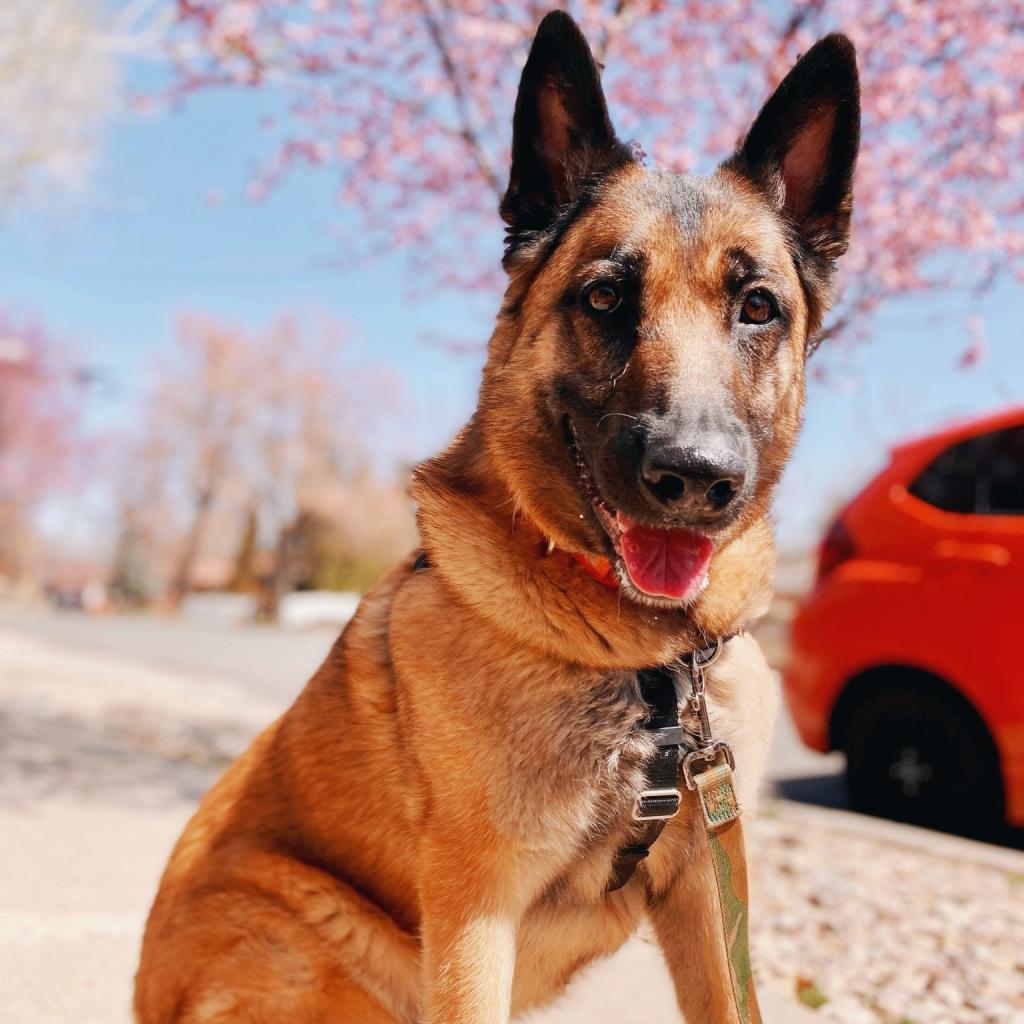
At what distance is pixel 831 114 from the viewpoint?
7.49ft

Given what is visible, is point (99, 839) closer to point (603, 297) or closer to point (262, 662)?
point (603, 297)

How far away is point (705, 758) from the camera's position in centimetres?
191

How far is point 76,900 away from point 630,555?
2.65 m

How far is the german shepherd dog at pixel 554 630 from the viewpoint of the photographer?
6.05 feet

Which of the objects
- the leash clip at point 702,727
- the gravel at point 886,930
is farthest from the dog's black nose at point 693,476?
the gravel at point 886,930

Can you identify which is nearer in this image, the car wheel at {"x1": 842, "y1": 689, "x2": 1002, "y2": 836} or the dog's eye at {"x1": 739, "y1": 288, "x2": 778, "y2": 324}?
the dog's eye at {"x1": 739, "y1": 288, "x2": 778, "y2": 324}

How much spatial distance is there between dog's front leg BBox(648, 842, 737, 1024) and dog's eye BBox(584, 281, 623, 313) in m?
1.20

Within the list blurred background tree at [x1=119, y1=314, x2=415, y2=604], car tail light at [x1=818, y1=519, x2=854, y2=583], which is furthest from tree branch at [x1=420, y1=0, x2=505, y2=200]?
blurred background tree at [x1=119, y1=314, x2=415, y2=604]

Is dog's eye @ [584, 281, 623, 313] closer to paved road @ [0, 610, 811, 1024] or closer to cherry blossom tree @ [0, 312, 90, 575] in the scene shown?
paved road @ [0, 610, 811, 1024]

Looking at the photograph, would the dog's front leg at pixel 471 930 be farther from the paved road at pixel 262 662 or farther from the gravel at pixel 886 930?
the paved road at pixel 262 662

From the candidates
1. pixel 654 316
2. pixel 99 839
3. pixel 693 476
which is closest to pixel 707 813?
pixel 693 476

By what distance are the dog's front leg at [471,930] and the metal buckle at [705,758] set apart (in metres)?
0.38

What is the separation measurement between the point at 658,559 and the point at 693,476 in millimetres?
247

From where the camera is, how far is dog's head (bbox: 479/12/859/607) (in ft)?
6.12
